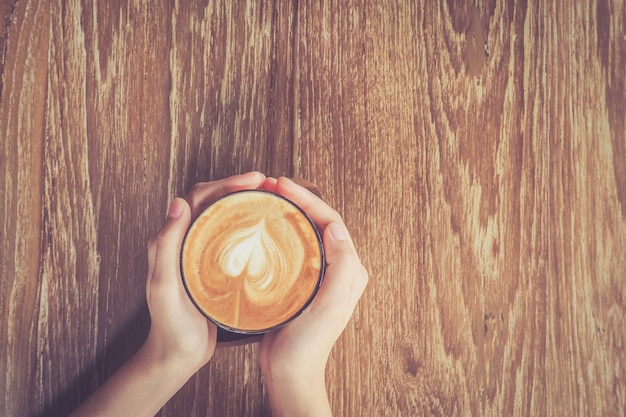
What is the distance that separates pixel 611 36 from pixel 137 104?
88 cm

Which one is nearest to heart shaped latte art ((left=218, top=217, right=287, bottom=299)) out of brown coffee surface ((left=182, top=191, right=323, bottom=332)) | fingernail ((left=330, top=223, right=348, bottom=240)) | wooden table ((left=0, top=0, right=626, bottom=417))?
brown coffee surface ((left=182, top=191, right=323, bottom=332))

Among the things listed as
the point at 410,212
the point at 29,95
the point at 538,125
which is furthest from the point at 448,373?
the point at 29,95

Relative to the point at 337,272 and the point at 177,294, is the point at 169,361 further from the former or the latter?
the point at 337,272

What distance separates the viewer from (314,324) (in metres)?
0.76

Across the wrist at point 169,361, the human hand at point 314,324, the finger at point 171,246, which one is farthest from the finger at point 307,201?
the wrist at point 169,361

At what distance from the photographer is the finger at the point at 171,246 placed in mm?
729

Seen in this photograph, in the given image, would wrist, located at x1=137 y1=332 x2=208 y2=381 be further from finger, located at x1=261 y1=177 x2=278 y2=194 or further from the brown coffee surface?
finger, located at x1=261 y1=177 x2=278 y2=194

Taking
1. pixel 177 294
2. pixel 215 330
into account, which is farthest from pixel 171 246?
pixel 215 330

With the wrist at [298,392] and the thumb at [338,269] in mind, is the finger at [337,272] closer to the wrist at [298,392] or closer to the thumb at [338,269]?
the thumb at [338,269]

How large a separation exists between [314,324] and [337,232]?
0.14 metres

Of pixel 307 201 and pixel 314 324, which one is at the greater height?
pixel 307 201

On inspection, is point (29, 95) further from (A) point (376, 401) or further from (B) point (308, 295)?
(A) point (376, 401)

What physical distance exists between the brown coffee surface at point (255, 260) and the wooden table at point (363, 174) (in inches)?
9.6

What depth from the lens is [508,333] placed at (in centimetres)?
95
